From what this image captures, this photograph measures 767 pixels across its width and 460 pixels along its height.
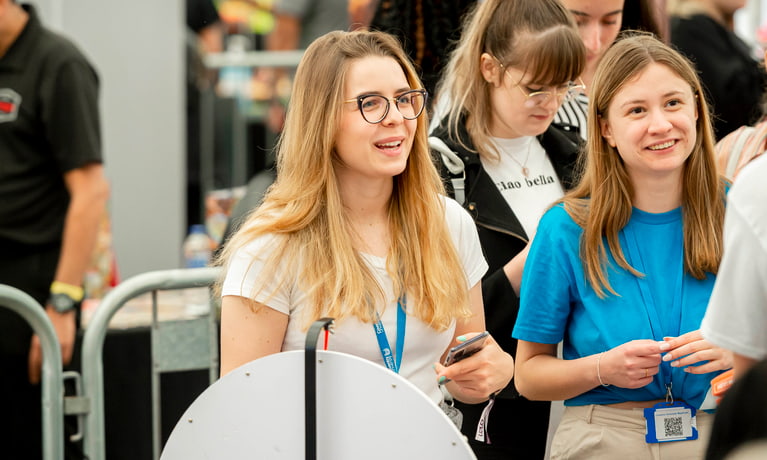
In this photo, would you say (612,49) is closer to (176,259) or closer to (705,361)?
(705,361)

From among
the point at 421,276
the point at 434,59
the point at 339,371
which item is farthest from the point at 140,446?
the point at 339,371

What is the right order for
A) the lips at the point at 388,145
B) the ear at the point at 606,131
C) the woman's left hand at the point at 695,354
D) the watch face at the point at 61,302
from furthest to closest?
the watch face at the point at 61,302, the ear at the point at 606,131, the lips at the point at 388,145, the woman's left hand at the point at 695,354

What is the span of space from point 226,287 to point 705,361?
105 cm

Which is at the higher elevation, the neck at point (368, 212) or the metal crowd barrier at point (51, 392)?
the neck at point (368, 212)

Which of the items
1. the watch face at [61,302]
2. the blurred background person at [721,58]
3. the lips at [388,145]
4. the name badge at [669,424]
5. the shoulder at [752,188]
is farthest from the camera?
the blurred background person at [721,58]

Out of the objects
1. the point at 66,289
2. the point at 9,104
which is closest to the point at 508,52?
the point at 66,289

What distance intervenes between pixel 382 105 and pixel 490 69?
2.40 ft

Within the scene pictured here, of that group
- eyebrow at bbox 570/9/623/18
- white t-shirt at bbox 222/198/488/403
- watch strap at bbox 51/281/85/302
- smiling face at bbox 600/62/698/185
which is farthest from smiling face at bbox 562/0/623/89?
watch strap at bbox 51/281/85/302

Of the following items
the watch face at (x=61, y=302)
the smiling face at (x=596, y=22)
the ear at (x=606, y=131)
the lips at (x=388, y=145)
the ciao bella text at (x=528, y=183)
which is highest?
the smiling face at (x=596, y=22)

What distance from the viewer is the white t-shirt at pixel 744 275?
1443 millimetres

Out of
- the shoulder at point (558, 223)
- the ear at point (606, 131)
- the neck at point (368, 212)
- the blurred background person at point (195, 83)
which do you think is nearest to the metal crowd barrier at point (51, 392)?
the neck at point (368, 212)

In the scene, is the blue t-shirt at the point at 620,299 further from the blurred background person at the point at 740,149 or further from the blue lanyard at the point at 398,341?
the blurred background person at the point at 740,149

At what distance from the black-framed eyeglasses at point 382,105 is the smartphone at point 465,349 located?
542 millimetres

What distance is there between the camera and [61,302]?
374 centimetres
